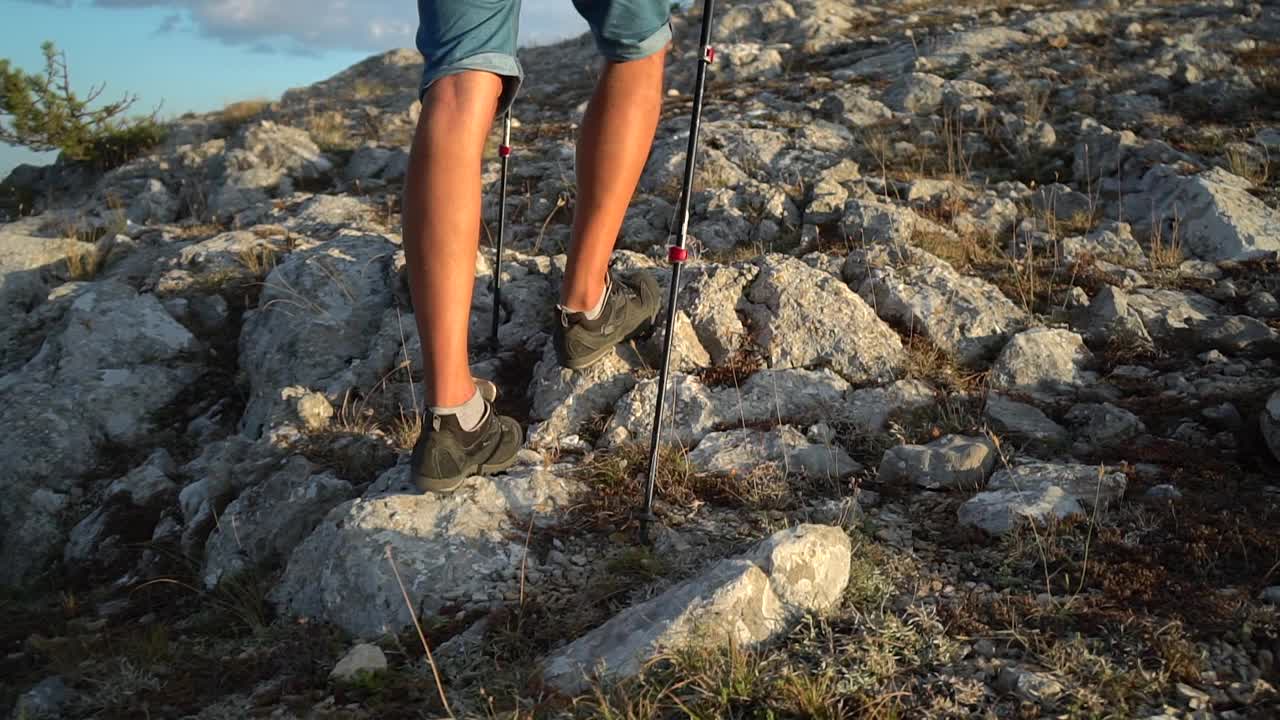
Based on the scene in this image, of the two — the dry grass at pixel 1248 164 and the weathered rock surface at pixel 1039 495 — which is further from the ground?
the dry grass at pixel 1248 164

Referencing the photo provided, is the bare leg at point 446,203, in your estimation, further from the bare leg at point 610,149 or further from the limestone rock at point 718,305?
the limestone rock at point 718,305

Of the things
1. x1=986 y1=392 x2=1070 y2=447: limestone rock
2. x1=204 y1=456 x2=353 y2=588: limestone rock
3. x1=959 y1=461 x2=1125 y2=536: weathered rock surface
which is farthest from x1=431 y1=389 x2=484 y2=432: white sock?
x1=986 y1=392 x2=1070 y2=447: limestone rock

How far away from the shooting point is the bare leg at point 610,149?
3.25 m

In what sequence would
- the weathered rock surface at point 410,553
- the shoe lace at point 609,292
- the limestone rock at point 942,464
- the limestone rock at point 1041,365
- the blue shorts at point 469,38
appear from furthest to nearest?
the limestone rock at point 1041,365
the shoe lace at point 609,292
the limestone rock at point 942,464
the weathered rock surface at point 410,553
the blue shorts at point 469,38

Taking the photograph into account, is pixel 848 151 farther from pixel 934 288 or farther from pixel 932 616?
pixel 932 616

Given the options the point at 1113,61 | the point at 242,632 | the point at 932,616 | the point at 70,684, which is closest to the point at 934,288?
the point at 932,616

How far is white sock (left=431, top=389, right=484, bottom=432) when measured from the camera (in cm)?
298

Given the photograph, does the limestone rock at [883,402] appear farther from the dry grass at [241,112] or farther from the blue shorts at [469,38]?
the dry grass at [241,112]

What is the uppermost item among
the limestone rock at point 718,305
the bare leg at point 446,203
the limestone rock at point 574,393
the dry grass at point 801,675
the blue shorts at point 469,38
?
the blue shorts at point 469,38

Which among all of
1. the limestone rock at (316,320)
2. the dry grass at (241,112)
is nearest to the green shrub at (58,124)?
the dry grass at (241,112)

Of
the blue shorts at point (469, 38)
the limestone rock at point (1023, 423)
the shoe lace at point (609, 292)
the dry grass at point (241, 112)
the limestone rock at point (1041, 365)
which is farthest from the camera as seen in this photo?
the dry grass at point (241, 112)

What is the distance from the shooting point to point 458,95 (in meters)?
2.67

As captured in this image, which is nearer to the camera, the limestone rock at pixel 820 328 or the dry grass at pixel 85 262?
the limestone rock at pixel 820 328

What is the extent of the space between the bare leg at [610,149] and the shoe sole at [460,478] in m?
0.85
